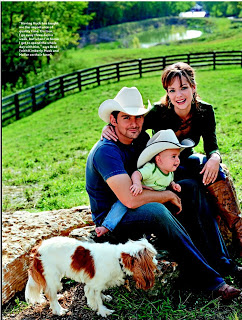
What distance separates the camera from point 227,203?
430cm

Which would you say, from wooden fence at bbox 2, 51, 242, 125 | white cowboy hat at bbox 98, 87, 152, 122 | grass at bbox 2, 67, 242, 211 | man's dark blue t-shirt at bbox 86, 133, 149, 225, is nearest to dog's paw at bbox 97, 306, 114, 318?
man's dark blue t-shirt at bbox 86, 133, 149, 225

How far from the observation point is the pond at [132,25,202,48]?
1855 cm

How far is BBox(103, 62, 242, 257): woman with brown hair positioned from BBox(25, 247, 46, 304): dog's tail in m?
1.68

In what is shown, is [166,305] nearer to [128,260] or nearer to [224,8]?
[128,260]

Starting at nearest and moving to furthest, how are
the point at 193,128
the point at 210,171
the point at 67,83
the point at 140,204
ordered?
the point at 140,204 < the point at 210,171 < the point at 193,128 < the point at 67,83

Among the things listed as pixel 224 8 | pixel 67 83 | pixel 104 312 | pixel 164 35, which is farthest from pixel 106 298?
pixel 164 35

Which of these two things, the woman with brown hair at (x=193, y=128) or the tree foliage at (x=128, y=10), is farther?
the tree foliage at (x=128, y=10)

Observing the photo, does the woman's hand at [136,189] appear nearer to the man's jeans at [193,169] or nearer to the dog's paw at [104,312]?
the man's jeans at [193,169]

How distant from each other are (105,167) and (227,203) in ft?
4.63

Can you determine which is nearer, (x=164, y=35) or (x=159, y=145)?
(x=159, y=145)

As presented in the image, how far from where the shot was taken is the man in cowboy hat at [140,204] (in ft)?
12.0

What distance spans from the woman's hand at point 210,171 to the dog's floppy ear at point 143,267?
3.74ft

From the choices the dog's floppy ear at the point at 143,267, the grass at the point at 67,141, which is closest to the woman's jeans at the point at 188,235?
the dog's floppy ear at the point at 143,267

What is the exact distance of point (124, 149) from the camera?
406 centimetres
